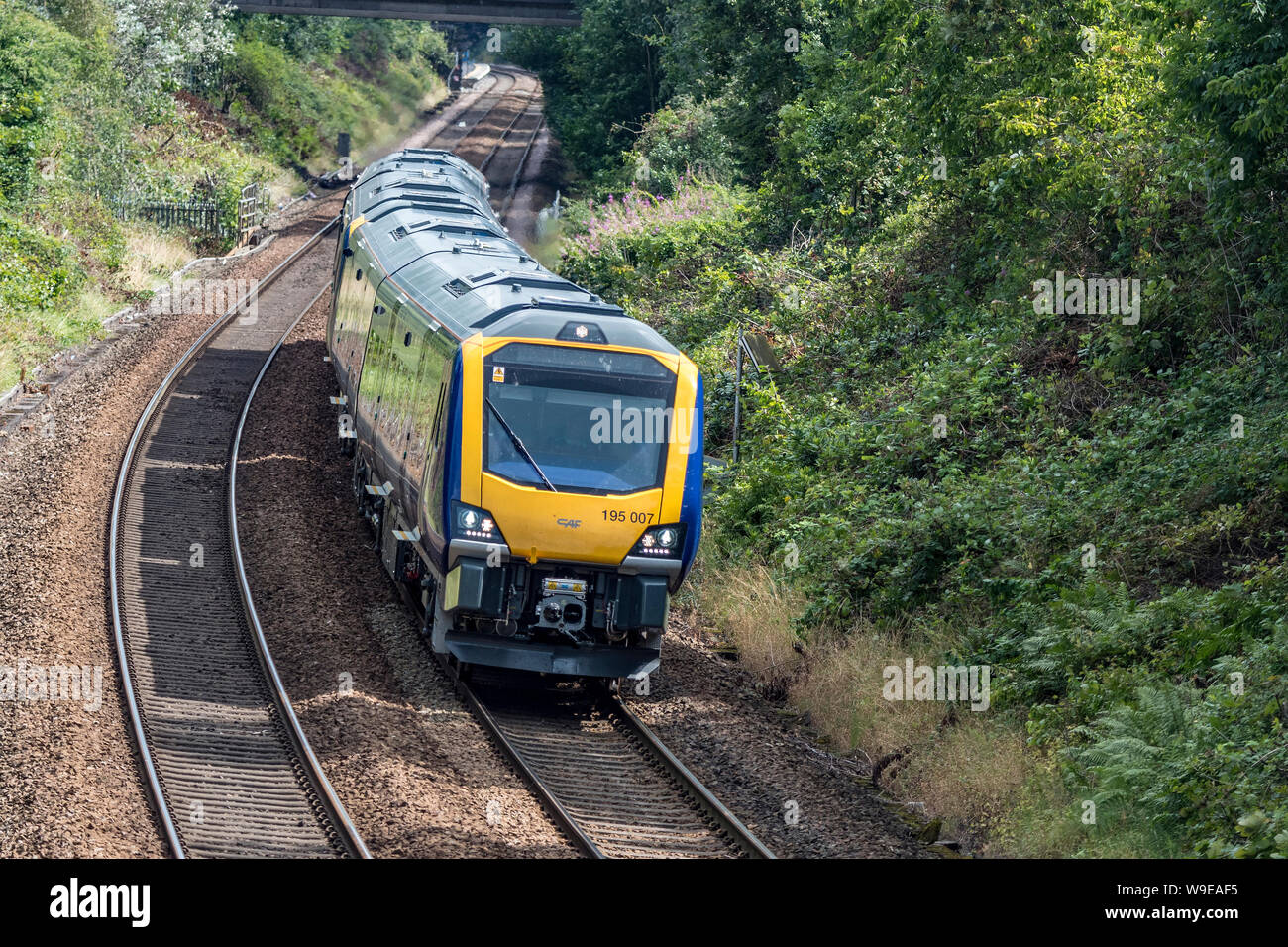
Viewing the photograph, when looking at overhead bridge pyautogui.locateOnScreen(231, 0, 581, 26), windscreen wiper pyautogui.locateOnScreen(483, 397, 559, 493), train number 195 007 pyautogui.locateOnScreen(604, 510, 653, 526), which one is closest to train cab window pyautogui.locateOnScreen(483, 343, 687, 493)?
windscreen wiper pyautogui.locateOnScreen(483, 397, 559, 493)

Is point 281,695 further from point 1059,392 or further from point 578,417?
point 1059,392

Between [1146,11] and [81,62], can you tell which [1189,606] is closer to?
[1146,11]

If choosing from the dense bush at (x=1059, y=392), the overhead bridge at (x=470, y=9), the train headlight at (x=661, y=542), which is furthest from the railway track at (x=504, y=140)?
the train headlight at (x=661, y=542)

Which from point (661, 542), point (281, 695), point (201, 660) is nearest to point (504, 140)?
point (201, 660)

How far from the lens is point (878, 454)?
15781 mm

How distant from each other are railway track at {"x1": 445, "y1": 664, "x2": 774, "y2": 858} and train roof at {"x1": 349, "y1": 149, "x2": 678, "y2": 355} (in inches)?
128

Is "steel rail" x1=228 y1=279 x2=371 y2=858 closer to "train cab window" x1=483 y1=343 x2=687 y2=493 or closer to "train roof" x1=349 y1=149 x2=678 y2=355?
"train cab window" x1=483 y1=343 x2=687 y2=493

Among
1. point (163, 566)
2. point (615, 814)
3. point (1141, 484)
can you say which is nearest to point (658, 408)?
point (615, 814)

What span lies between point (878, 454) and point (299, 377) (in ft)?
41.0

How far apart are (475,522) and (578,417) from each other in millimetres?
1282

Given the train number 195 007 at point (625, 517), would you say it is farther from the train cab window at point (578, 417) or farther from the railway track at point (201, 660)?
the railway track at point (201, 660)

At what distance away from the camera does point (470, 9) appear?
5469 cm

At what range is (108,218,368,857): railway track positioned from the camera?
951 centimetres

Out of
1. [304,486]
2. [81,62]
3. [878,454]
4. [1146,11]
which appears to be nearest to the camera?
[1146,11]
